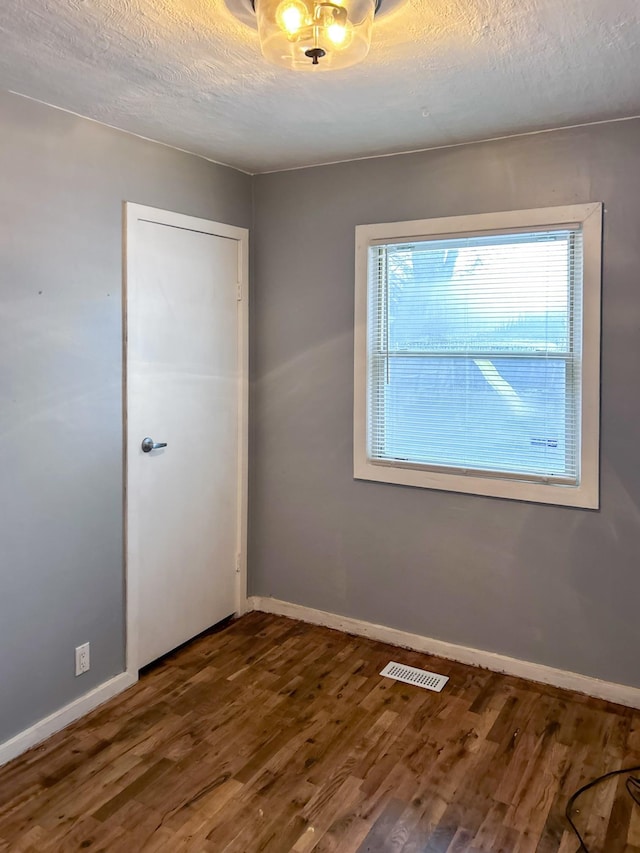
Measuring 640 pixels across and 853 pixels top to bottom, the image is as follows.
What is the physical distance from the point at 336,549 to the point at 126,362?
1433 millimetres

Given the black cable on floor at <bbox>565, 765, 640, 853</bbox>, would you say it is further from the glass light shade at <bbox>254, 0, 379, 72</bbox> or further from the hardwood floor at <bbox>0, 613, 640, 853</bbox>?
the glass light shade at <bbox>254, 0, 379, 72</bbox>

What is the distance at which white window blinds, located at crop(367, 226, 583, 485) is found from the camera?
2.81 meters

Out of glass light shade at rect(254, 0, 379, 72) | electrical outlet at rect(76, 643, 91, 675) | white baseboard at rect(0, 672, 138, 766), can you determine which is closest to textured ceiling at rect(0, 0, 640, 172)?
glass light shade at rect(254, 0, 379, 72)

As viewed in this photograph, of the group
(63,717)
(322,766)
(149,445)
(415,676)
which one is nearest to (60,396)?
(149,445)

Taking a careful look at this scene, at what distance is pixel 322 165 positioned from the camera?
3303 millimetres

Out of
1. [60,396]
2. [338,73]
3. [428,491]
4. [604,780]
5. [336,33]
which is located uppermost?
[338,73]

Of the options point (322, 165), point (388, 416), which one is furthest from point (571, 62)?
point (388, 416)

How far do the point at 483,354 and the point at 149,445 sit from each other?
1554mm

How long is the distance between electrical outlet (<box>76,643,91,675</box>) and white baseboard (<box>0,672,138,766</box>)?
11 centimetres

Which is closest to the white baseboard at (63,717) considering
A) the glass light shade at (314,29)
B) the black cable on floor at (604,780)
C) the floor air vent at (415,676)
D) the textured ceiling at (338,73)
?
the floor air vent at (415,676)

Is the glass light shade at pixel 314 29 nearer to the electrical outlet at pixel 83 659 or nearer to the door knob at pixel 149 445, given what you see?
the door knob at pixel 149 445

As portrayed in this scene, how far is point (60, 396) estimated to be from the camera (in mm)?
2541

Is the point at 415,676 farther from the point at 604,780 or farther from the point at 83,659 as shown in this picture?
the point at 83,659

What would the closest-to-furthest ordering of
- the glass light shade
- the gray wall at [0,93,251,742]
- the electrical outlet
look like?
the glass light shade → the gray wall at [0,93,251,742] → the electrical outlet
